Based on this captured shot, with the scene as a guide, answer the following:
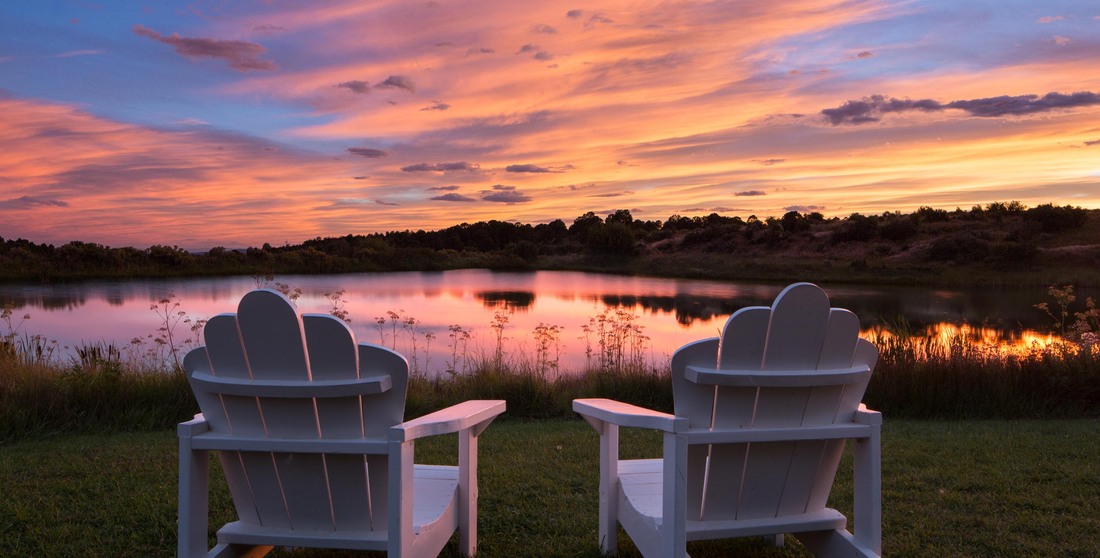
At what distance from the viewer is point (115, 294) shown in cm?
1858

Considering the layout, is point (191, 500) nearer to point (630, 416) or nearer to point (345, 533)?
point (345, 533)

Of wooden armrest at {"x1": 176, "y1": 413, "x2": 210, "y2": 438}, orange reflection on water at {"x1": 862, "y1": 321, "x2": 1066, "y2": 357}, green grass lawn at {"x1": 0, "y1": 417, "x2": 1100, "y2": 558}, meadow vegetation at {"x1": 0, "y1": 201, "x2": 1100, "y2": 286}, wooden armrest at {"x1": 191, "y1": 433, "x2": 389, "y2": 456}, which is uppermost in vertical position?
meadow vegetation at {"x1": 0, "y1": 201, "x2": 1100, "y2": 286}

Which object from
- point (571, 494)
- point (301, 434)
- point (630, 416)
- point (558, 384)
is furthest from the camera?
point (558, 384)

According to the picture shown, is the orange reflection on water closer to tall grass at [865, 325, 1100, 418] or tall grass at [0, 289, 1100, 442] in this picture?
tall grass at [0, 289, 1100, 442]

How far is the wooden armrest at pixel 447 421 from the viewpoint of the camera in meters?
2.08

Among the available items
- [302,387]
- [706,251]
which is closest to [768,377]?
[302,387]

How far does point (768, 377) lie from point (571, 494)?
1.97 m

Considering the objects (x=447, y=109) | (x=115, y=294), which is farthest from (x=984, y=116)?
(x=115, y=294)

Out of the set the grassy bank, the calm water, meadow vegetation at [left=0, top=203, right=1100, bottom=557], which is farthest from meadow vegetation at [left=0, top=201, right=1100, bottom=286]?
the grassy bank

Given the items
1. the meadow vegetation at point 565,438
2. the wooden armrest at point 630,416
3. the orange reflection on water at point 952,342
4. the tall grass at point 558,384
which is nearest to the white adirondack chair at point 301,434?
the wooden armrest at point 630,416

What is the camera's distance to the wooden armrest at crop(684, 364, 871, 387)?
2.09m

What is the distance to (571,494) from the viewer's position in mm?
3795

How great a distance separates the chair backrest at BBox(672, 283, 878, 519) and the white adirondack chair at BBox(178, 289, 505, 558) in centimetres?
79

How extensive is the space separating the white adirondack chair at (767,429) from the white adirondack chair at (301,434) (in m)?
0.72
